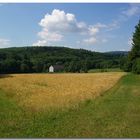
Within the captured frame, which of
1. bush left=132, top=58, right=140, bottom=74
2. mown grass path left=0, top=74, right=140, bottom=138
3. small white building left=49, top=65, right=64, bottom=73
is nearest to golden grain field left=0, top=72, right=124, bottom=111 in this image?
mown grass path left=0, top=74, right=140, bottom=138

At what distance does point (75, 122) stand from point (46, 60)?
2270 inches

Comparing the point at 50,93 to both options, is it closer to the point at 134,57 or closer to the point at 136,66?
the point at 136,66

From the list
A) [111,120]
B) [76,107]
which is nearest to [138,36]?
[76,107]

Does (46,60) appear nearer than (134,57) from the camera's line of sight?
No

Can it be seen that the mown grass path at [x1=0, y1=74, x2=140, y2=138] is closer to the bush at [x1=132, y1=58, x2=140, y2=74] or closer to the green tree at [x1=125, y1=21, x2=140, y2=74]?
the bush at [x1=132, y1=58, x2=140, y2=74]

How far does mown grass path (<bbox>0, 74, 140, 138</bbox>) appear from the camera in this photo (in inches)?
446

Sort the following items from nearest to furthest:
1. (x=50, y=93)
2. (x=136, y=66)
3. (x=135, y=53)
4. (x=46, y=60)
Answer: (x=50, y=93), (x=136, y=66), (x=135, y=53), (x=46, y=60)

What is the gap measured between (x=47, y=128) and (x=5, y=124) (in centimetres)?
149

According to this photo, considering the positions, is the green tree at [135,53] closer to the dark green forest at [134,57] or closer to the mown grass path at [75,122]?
the dark green forest at [134,57]

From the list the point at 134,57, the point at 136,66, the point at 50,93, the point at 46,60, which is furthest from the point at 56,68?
the point at 50,93

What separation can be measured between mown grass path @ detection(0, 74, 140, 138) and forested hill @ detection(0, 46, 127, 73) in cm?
3527

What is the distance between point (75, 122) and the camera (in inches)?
516

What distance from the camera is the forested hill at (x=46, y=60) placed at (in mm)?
54394

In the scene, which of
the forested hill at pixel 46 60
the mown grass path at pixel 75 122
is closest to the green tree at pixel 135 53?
the forested hill at pixel 46 60
